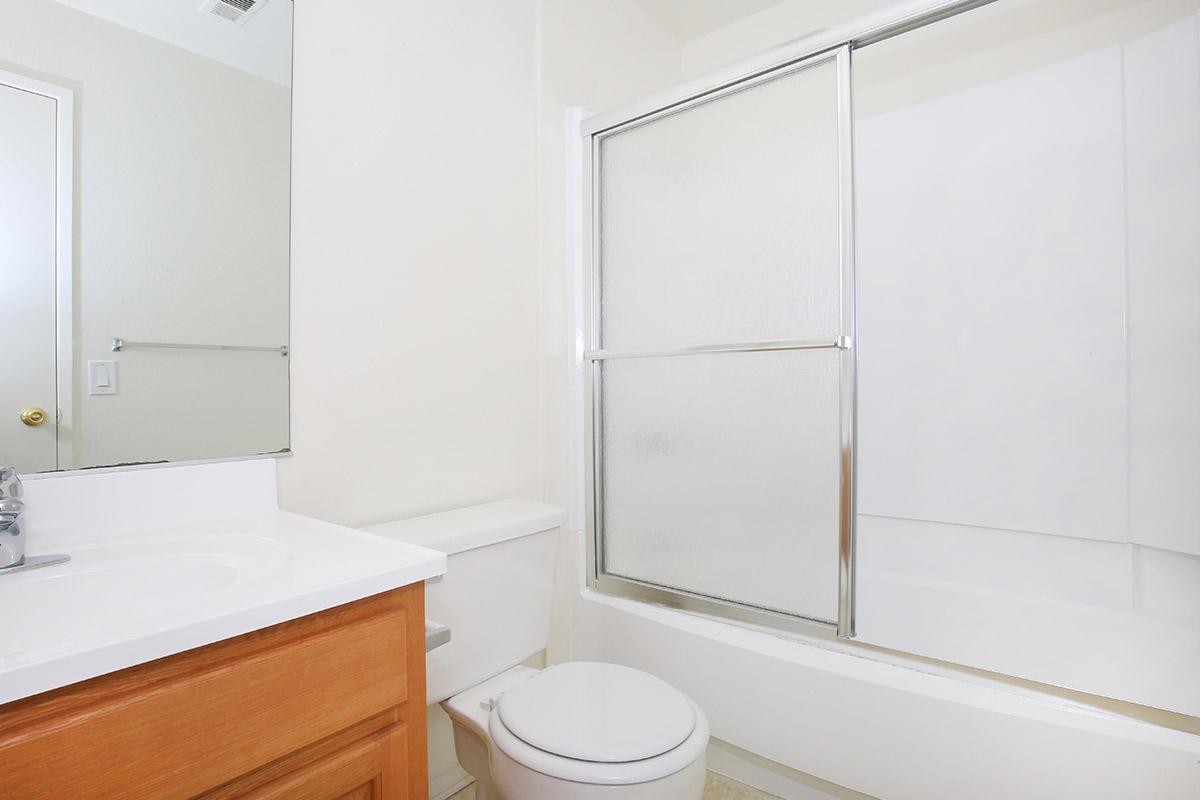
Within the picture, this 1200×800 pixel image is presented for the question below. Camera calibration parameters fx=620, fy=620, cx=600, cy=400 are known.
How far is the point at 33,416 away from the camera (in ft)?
3.38

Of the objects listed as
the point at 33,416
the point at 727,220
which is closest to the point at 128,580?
the point at 33,416

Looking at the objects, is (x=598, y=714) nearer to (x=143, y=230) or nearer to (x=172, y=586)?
(x=172, y=586)

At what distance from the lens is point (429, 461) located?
5.39 ft

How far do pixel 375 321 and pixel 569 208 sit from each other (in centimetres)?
79

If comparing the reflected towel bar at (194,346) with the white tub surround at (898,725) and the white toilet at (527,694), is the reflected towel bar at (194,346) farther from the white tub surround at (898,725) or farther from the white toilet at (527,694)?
the white tub surround at (898,725)

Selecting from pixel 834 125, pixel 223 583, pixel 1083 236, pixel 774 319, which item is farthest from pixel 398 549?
pixel 1083 236

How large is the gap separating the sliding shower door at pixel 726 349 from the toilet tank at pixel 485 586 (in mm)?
364

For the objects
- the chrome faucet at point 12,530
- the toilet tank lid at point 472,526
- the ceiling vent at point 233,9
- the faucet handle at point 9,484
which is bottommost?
the toilet tank lid at point 472,526

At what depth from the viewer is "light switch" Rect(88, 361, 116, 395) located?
3.59 feet

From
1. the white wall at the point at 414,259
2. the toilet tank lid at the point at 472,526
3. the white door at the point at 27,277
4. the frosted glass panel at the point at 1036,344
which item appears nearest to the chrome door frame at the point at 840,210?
the frosted glass panel at the point at 1036,344

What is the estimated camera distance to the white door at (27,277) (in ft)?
3.29

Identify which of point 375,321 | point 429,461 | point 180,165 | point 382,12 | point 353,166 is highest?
point 382,12

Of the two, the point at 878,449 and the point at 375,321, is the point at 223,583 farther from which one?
the point at 878,449

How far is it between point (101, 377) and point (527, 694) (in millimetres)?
1016
